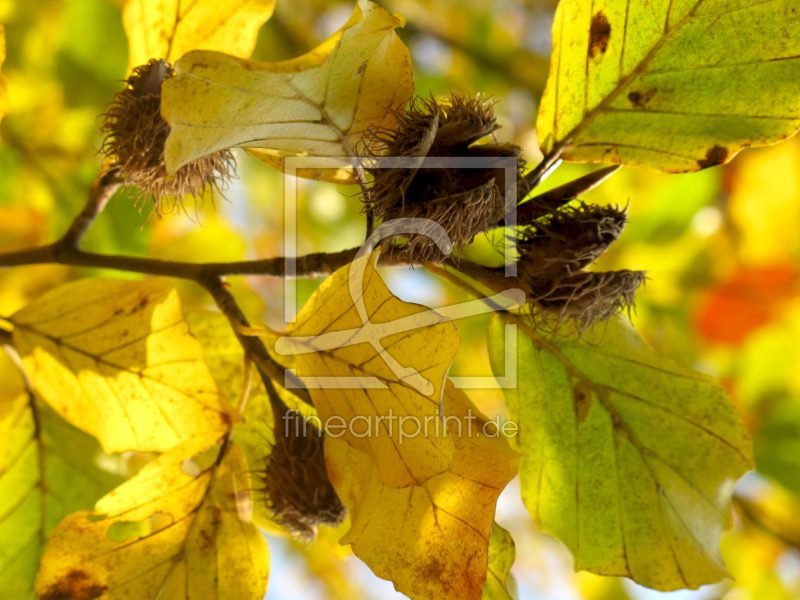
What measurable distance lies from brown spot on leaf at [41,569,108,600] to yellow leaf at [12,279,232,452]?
152 mm

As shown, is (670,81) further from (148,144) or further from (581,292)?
(148,144)

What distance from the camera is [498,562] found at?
28.9 inches

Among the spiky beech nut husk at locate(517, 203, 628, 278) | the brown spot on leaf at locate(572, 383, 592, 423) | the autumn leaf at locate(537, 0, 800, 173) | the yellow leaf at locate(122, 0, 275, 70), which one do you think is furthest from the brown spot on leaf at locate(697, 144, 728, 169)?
the yellow leaf at locate(122, 0, 275, 70)

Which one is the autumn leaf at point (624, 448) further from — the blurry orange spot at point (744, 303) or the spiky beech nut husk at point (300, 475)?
the blurry orange spot at point (744, 303)

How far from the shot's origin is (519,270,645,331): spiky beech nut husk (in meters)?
0.66

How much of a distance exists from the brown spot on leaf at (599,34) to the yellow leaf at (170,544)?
659mm

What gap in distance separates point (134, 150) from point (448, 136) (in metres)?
0.39

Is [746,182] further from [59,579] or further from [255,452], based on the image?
[59,579]

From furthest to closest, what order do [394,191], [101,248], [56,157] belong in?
[56,157], [101,248], [394,191]

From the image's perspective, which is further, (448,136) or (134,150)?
(134,150)

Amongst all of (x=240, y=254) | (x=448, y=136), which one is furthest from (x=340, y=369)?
(x=240, y=254)

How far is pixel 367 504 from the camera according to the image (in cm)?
67
